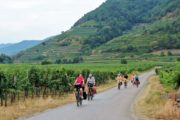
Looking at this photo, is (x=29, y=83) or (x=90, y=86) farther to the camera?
(x=29, y=83)

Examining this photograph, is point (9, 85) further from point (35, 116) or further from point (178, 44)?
point (178, 44)

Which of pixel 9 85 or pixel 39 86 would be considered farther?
pixel 39 86

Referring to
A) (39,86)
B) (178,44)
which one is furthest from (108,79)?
(178,44)

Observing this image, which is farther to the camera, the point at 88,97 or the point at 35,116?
the point at 88,97

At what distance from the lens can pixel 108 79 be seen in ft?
294

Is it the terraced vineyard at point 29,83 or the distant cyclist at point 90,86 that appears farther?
the terraced vineyard at point 29,83

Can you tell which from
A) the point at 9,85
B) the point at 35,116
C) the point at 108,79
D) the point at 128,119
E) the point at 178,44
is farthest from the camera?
the point at 178,44

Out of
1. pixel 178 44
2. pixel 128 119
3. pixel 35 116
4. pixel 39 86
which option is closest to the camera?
pixel 128 119

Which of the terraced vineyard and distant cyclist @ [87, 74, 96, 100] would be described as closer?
distant cyclist @ [87, 74, 96, 100]

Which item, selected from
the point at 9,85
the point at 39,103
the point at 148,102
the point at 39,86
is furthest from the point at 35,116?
the point at 39,86

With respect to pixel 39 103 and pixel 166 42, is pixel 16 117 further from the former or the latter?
pixel 166 42

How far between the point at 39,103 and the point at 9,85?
11.5m

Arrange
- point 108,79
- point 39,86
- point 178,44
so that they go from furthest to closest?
point 178,44, point 108,79, point 39,86

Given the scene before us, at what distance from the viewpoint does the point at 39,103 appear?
31250 millimetres
